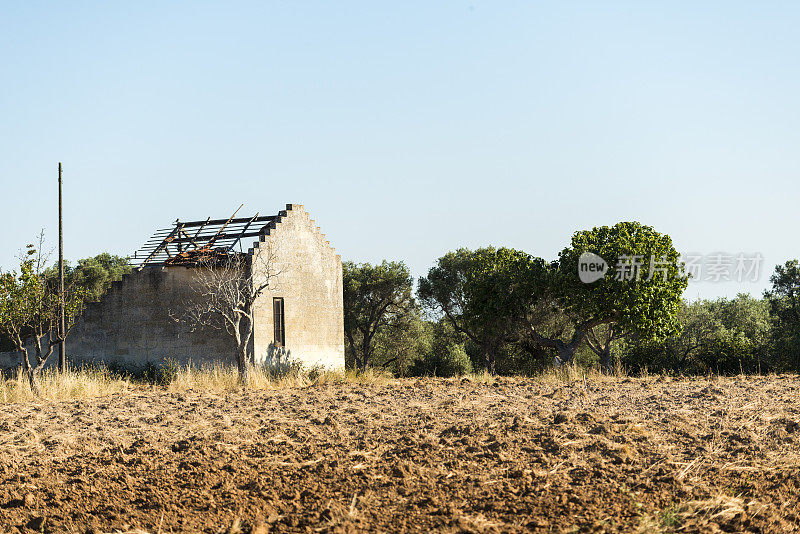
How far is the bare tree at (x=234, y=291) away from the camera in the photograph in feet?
68.8

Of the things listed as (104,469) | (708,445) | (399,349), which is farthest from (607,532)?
(399,349)

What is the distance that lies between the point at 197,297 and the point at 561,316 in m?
16.0

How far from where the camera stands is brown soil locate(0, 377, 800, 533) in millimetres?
6180

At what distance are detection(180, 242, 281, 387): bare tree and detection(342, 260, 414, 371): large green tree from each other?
1406 cm

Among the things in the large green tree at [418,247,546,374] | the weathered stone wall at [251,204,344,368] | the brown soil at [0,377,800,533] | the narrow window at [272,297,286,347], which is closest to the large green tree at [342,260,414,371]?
the large green tree at [418,247,546,374]

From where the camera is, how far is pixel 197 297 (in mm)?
22469

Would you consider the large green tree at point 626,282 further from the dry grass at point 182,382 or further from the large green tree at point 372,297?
the large green tree at point 372,297

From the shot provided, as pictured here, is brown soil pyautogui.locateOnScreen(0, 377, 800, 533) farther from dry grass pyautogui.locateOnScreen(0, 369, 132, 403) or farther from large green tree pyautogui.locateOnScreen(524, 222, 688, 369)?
large green tree pyautogui.locateOnScreen(524, 222, 688, 369)

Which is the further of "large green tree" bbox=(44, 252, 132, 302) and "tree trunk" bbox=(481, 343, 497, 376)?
"large green tree" bbox=(44, 252, 132, 302)

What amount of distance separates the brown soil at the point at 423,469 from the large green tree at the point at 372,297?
25307mm

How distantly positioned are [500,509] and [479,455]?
142 cm

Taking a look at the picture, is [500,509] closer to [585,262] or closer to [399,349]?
[585,262]

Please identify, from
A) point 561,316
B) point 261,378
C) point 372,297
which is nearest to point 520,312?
point 561,316

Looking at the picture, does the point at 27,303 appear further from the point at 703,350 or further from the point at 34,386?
the point at 703,350
